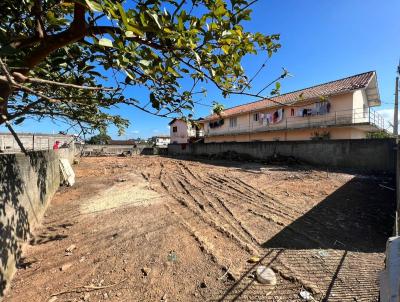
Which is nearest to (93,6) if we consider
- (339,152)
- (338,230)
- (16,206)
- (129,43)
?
(129,43)

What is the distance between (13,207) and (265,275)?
3.79 metres

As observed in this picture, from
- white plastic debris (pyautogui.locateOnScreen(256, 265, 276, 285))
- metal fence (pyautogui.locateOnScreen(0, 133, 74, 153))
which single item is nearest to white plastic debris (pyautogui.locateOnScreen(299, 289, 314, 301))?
white plastic debris (pyautogui.locateOnScreen(256, 265, 276, 285))

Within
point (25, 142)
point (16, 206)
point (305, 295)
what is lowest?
point (305, 295)

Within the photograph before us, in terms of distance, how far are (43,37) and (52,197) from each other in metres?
6.66

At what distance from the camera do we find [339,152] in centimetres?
1309

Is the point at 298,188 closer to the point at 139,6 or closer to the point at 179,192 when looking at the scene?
the point at 179,192

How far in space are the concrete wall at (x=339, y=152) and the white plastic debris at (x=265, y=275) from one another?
34.0 feet

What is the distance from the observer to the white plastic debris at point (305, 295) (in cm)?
298

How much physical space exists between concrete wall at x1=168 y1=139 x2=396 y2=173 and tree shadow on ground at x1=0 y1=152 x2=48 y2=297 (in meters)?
13.0

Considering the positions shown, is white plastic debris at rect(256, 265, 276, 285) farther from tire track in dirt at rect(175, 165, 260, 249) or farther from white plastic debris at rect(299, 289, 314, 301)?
tire track in dirt at rect(175, 165, 260, 249)

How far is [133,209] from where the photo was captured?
A: 21.0 ft

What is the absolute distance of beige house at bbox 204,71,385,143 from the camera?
17766 millimetres

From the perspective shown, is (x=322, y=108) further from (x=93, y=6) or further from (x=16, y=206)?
(x=93, y=6)

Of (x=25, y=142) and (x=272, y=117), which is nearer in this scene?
(x=25, y=142)
